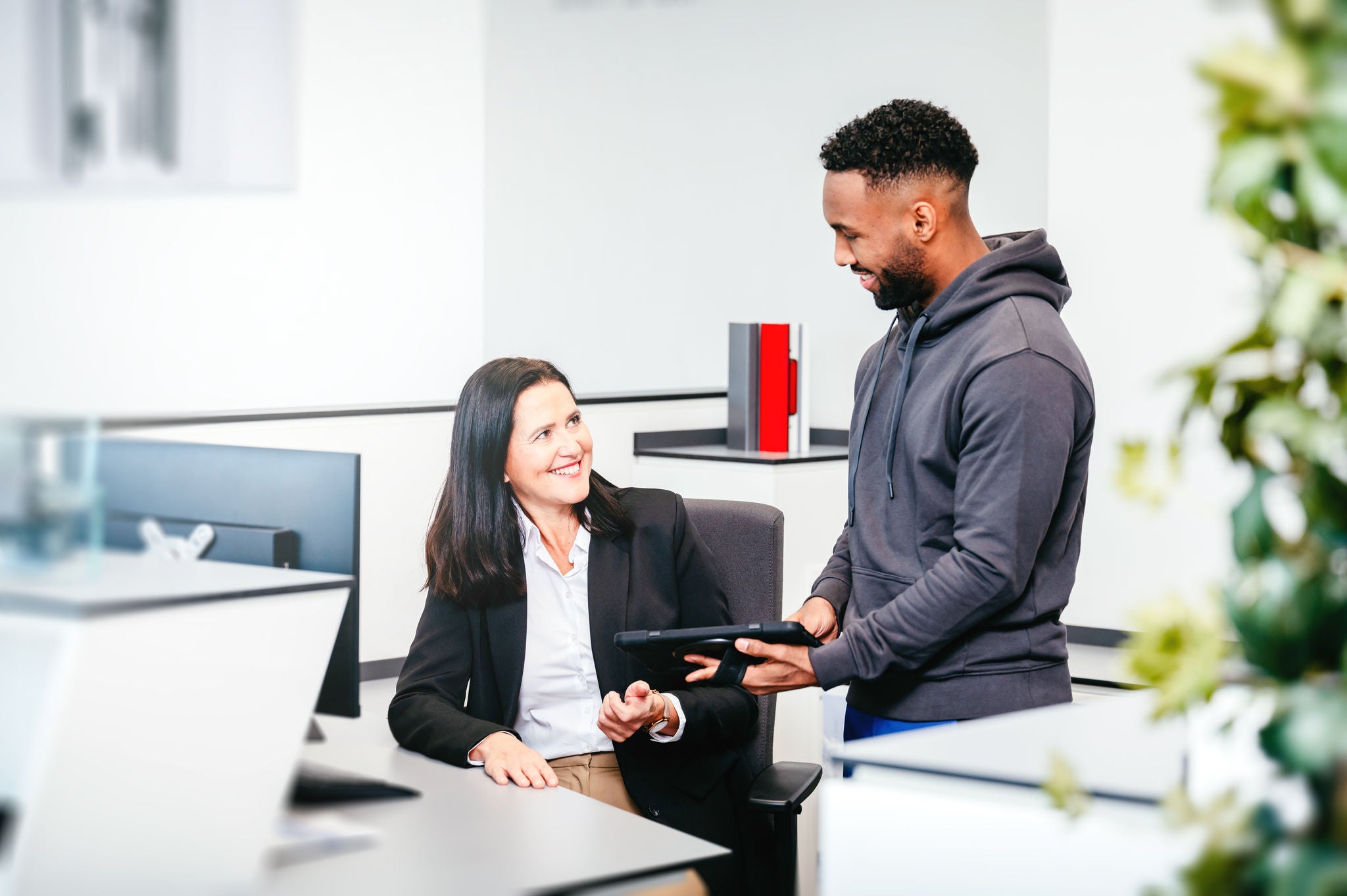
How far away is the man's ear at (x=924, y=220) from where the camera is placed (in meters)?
1.85

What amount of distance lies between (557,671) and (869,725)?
19.5 inches

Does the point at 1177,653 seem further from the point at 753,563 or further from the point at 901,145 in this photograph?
the point at 753,563

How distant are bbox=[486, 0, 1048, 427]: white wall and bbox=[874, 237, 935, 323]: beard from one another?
2.15 m

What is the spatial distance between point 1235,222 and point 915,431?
1214 mm

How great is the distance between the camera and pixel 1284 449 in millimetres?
638

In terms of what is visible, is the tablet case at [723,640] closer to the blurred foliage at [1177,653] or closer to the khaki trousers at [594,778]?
the khaki trousers at [594,778]

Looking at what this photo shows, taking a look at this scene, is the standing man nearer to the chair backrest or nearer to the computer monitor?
the chair backrest

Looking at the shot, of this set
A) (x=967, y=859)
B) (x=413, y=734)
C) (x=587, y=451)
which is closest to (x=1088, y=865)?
(x=967, y=859)

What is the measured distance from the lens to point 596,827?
1.46m

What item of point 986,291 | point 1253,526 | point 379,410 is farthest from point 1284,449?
point 379,410

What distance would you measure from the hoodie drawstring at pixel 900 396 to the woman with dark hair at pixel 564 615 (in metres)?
0.42

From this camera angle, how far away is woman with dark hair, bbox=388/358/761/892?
6.57ft

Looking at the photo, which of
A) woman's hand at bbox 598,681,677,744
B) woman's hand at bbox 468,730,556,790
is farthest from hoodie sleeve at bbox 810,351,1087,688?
woman's hand at bbox 468,730,556,790

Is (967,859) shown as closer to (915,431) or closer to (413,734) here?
(915,431)
